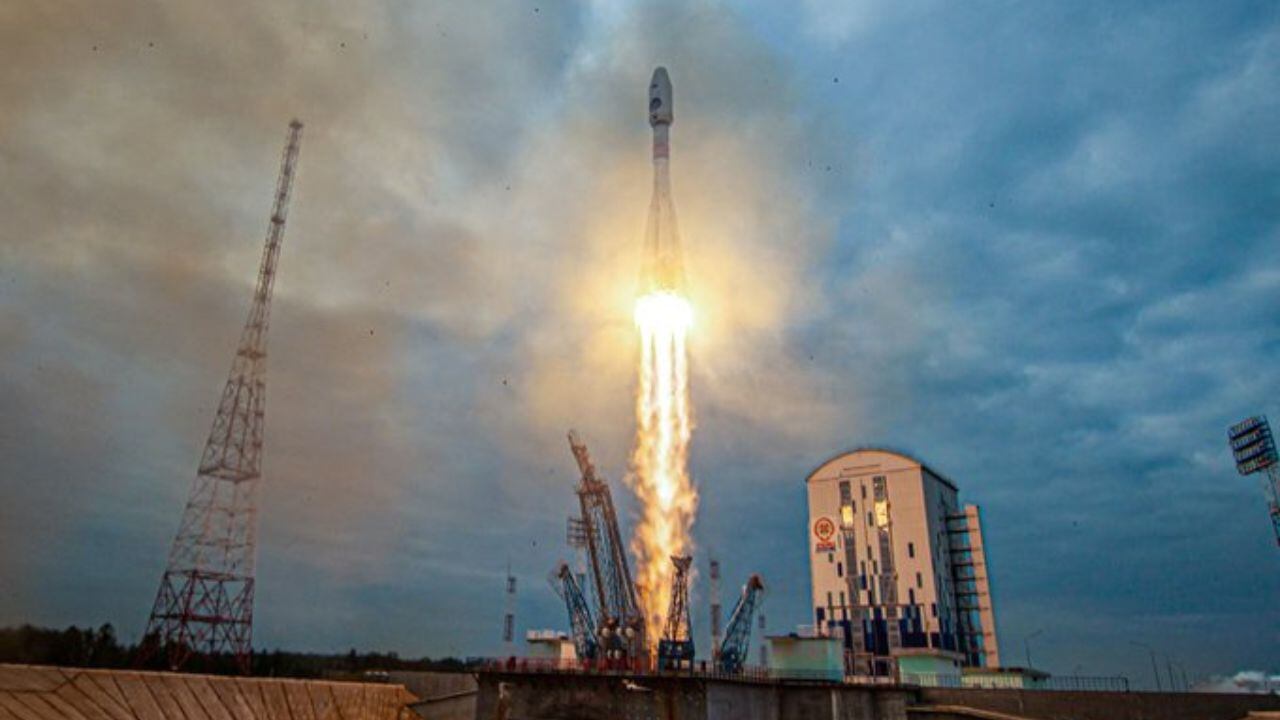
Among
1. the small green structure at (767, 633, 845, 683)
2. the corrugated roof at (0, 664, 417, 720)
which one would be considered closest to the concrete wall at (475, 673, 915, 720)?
the small green structure at (767, 633, 845, 683)

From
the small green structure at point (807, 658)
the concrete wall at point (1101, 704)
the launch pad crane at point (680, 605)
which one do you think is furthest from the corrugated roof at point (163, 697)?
the concrete wall at point (1101, 704)

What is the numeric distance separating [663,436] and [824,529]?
41.9 m

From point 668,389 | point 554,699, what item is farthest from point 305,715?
point 668,389

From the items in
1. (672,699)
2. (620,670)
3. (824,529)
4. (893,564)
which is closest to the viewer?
(672,699)

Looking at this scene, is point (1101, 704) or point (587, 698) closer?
point (587, 698)

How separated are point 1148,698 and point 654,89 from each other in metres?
53.7

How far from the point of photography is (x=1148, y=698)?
47844 millimetres

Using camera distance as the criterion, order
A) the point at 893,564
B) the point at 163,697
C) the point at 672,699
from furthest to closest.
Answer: the point at 893,564 → the point at 163,697 → the point at 672,699

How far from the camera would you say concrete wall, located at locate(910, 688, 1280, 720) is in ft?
152

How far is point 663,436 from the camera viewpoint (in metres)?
A: 61.4

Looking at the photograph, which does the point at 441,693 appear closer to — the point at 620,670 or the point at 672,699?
the point at 620,670

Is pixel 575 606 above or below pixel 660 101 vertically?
below

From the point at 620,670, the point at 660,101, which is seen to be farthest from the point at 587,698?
the point at 660,101

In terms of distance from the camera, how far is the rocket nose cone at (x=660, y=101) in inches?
2376
